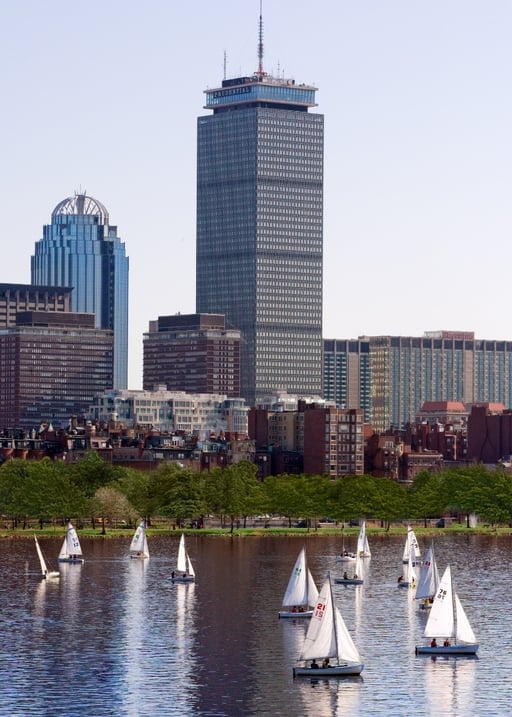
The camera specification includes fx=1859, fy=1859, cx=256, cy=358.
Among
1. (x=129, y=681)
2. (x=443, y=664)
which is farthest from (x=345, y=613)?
(x=129, y=681)

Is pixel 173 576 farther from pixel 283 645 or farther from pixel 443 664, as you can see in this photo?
pixel 443 664

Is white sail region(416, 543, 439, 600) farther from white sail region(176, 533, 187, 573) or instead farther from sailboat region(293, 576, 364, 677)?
sailboat region(293, 576, 364, 677)

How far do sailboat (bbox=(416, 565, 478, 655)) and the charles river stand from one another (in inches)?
55.4

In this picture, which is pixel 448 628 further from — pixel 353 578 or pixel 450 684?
pixel 353 578

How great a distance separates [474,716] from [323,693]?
10375 mm

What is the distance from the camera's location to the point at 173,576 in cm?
18712

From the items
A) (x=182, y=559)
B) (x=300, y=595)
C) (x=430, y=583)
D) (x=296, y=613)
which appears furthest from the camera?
(x=182, y=559)

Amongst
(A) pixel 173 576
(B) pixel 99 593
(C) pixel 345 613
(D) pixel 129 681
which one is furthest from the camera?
(A) pixel 173 576

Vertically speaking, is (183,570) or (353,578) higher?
(183,570)

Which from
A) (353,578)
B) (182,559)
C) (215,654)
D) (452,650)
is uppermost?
(182,559)

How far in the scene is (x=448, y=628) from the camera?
429 ft

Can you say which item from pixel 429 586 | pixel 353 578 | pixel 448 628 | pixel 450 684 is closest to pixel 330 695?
pixel 450 684

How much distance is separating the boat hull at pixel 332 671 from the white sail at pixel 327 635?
0.53 meters

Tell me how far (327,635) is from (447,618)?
55.1 ft
